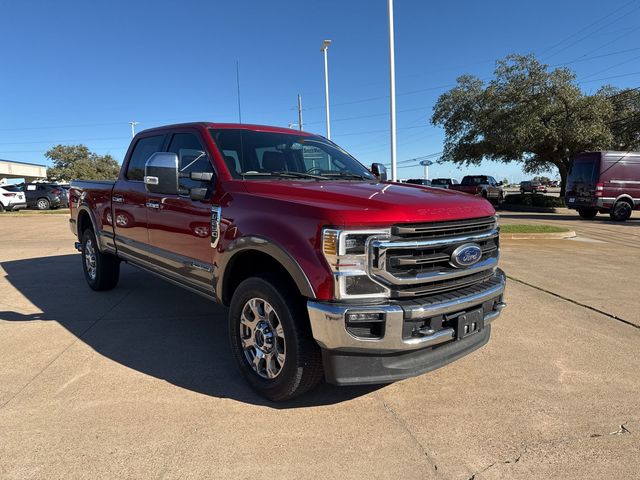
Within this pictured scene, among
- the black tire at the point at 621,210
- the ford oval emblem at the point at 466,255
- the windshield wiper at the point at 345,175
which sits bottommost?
the black tire at the point at 621,210

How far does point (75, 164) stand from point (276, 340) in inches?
3414

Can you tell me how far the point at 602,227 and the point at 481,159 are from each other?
616 inches

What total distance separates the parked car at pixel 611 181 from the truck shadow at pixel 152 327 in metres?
16.7

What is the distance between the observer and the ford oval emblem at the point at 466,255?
2977 mm

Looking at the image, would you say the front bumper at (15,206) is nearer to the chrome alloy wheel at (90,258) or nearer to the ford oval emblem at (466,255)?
the chrome alloy wheel at (90,258)

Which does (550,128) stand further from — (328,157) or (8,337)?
(8,337)

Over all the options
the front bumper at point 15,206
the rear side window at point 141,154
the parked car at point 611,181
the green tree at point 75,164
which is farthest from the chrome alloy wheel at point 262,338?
the green tree at point 75,164

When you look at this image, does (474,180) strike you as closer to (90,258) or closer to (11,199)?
(11,199)

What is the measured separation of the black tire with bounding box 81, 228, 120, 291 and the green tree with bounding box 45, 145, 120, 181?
247 feet

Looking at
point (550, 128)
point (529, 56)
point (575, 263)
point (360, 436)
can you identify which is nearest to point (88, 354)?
point (360, 436)

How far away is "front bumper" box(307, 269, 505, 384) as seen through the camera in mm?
2646

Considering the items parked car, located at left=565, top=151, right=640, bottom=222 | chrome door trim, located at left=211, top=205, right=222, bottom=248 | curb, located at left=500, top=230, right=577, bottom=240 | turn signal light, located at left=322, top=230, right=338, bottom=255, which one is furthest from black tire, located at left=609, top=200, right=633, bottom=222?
turn signal light, located at left=322, top=230, right=338, bottom=255

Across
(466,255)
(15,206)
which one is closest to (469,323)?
(466,255)

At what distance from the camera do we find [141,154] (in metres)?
5.16
